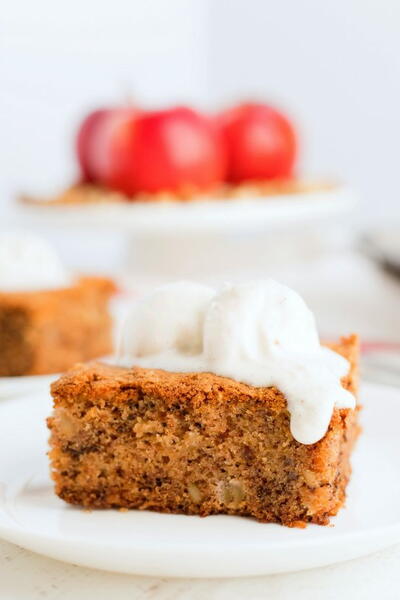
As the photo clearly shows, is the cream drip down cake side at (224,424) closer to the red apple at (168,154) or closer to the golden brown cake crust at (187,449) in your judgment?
the golden brown cake crust at (187,449)

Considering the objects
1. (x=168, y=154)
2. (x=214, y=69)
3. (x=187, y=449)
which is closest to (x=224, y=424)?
(x=187, y=449)

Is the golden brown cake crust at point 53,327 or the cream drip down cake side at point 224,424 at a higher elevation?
the cream drip down cake side at point 224,424

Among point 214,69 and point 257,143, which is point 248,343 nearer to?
point 257,143

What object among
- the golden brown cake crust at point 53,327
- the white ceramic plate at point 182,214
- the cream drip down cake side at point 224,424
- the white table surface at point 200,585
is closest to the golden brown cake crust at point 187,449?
the cream drip down cake side at point 224,424

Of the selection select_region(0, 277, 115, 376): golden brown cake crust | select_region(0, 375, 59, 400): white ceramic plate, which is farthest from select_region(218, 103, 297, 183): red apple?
select_region(0, 375, 59, 400): white ceramic plate

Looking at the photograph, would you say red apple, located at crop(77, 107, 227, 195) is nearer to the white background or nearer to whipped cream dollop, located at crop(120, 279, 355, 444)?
whipped cream dollop, located at crop(120, 279, 355, 444)

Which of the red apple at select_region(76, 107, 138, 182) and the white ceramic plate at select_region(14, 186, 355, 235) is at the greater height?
the red apple at select_region(76, 107, 138, 182)
